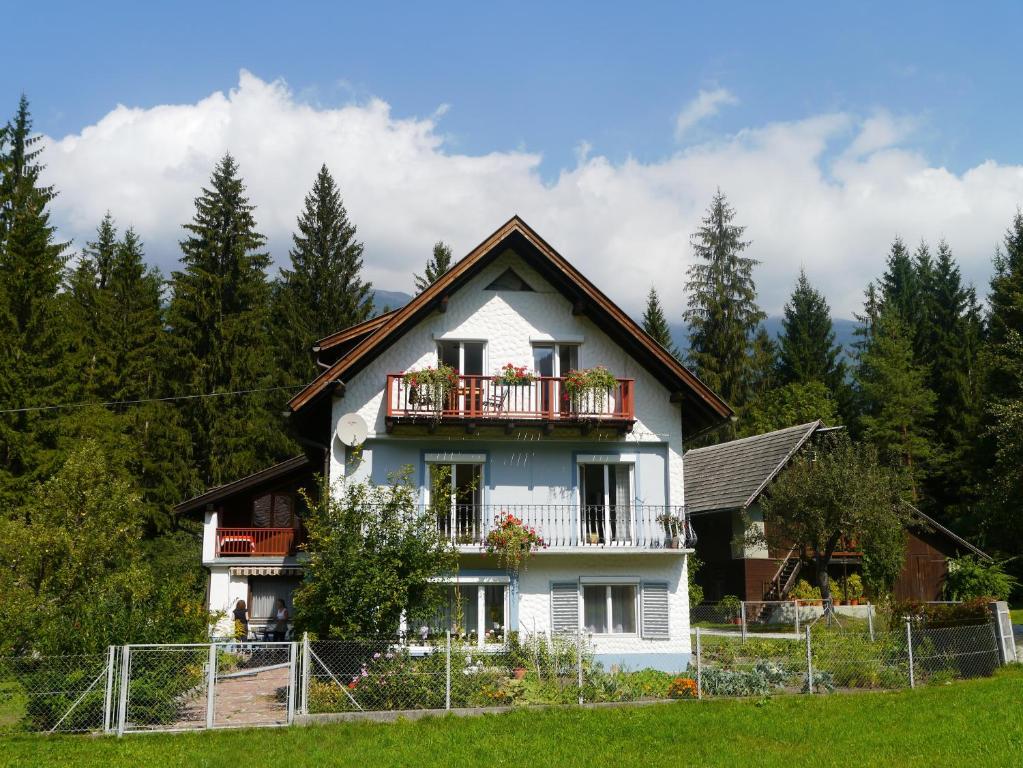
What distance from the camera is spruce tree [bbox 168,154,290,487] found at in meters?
42.6

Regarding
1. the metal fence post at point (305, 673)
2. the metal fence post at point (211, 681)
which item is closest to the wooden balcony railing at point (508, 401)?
the metal fence post at point (305, 673)

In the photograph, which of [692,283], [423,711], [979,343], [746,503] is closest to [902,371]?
[979,343]

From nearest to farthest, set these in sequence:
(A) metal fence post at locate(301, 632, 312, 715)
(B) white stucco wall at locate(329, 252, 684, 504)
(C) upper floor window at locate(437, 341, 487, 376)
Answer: (A) metal fence post at locate(301, 632, 312, 715) < (B) white stucco wall at locate(329, 252, 684, 504) < (C) upper floor window at locate(437, 341, 487, 376)

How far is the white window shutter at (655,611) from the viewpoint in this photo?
851 inches

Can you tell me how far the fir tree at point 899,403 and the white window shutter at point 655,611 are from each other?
32410 mm

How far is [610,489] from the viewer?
2291cm

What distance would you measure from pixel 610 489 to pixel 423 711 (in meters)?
8.96

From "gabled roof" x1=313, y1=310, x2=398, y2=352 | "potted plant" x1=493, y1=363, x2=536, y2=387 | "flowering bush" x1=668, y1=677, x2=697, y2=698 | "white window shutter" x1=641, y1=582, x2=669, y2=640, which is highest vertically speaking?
"gabled roof" x1=313, y1=310, x2=398, y2=352

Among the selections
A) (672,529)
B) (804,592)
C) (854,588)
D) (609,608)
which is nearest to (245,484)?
(609,608)

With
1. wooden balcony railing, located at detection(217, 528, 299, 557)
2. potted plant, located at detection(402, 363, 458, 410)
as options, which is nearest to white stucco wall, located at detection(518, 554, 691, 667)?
potted plant, located at detection(402, 363, 458, 410)

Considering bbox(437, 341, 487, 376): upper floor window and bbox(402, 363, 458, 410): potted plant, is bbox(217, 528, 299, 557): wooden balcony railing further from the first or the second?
bbox(402, 363, 458, 410): potted plant

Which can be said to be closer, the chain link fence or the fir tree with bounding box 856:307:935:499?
the chain link fence

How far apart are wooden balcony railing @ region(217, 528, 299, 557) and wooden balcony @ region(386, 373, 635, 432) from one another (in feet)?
34.5

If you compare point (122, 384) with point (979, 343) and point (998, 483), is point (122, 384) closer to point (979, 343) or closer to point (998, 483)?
point (998, 483)
